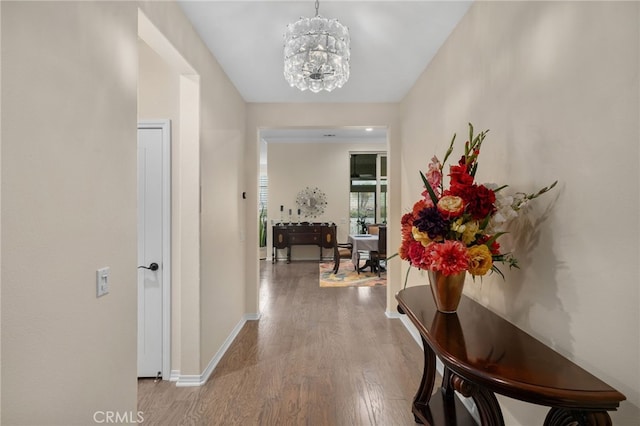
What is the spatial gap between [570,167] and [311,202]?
6.65 metres

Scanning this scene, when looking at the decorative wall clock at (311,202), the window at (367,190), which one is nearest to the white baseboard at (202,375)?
the decorative wall clock at (311,202)

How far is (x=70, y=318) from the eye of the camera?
1.12 m

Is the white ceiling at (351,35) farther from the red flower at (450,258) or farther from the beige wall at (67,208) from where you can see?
the red flower at (450,258)

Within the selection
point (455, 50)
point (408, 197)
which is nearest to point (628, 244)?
point (455, 50)

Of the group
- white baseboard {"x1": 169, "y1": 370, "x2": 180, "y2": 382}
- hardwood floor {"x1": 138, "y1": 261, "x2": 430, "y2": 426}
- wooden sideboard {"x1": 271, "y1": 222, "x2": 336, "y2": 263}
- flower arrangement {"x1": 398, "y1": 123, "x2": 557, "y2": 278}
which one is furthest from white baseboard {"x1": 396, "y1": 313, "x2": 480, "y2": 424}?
wooden sideboard {"x1": 271, "y1": 222, "x2": 336, "y2": 263}

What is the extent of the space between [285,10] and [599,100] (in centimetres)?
187

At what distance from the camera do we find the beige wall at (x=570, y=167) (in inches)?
37.8

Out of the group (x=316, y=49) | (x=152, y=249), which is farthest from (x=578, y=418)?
(x=152, y=249)

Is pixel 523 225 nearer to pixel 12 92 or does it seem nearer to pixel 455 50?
pixel 455 50

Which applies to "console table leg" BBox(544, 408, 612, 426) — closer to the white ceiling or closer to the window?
the white ceiling

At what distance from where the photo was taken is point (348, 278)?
19.0ft

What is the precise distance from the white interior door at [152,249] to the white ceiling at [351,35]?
2.88 ft

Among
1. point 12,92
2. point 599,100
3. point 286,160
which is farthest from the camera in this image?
point 286,160

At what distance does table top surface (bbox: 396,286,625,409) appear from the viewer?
86 cm
